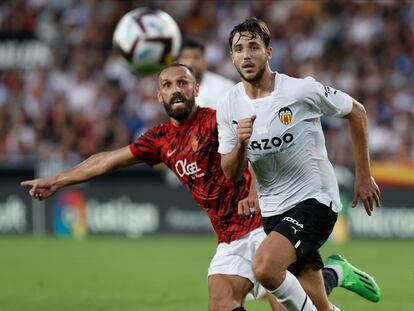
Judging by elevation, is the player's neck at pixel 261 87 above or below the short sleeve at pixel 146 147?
above

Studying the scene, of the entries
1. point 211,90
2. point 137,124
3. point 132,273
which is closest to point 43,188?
point 211,90

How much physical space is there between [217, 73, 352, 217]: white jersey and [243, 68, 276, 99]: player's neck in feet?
0.12

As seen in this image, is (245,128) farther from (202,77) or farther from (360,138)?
(202,77)

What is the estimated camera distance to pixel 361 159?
6430 mm

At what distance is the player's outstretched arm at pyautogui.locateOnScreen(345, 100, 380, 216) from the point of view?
640 centimetres

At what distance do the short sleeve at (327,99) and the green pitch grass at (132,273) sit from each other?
294 centimetres

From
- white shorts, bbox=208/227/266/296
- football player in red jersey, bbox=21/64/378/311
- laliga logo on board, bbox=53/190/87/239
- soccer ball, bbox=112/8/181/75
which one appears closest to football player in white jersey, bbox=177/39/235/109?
soccer ball, bbox=112/8/181/75

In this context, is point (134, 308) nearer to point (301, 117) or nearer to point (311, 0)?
point (301, 117)

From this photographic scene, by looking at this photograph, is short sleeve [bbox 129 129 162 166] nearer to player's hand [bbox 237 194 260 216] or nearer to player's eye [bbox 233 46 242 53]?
player's hand [bbox 237 194 260 216]

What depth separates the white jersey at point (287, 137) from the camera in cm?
629

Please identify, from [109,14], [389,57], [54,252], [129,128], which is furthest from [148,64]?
[109,14]

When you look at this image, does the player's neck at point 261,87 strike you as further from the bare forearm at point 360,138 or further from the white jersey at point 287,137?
the bare forearm at point 360,138

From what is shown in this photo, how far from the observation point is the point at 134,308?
8.96 metres

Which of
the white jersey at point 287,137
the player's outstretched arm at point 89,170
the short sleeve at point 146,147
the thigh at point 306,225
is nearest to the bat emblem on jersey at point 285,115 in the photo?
the white jersey at point 287,137
